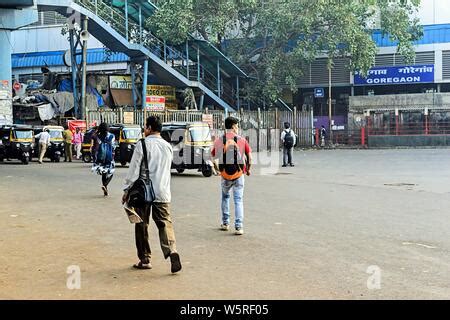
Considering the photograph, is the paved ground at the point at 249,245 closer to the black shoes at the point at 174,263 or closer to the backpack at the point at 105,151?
the black shoes at the point at 174,263

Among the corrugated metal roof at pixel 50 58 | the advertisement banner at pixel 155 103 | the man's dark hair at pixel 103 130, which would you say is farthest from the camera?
the corrugated metal roof at pixel 50 58

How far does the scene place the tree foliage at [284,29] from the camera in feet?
111

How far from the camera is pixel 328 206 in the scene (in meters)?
12.0

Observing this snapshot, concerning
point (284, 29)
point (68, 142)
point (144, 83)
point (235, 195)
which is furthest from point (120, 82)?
point (235, 195)

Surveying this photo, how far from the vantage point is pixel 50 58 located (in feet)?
161

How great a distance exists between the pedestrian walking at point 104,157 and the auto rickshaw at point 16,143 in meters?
12.5

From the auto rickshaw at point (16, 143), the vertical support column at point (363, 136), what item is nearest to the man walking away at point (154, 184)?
the auto rickshaw at point (16, 143)

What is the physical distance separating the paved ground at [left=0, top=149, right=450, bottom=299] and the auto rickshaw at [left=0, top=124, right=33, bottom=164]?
10.0m

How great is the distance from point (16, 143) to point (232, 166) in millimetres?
18254

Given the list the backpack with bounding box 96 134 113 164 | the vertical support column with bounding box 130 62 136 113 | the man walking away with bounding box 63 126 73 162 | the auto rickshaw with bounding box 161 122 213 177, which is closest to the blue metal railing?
the vertical support column with bounding box 130 62 136 113

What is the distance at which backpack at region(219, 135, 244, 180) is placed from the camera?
30.0ft

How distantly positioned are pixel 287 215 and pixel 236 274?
4.36 metres

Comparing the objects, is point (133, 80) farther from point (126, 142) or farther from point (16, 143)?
point (126, 142)

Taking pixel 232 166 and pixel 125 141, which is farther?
pixel 125 141
